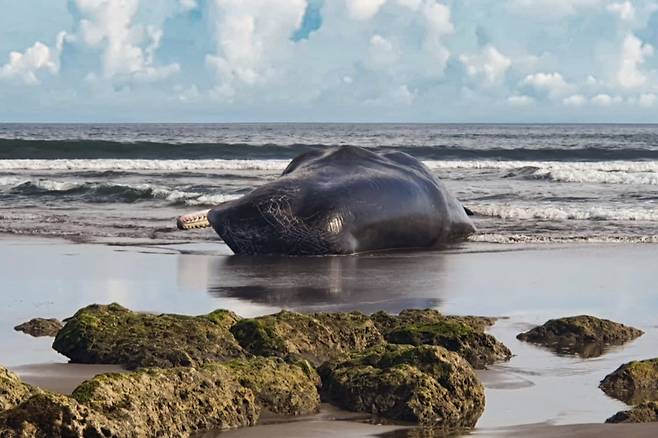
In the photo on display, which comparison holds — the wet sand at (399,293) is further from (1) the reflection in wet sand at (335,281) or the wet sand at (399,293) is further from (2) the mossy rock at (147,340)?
(2) the mossy rock at (147,340)

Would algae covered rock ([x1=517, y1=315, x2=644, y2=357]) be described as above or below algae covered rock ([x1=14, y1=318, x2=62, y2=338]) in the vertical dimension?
above

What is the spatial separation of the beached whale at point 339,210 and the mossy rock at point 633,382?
582cm

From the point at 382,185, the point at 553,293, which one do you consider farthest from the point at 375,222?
the point at 553,293

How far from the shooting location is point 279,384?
5312mm

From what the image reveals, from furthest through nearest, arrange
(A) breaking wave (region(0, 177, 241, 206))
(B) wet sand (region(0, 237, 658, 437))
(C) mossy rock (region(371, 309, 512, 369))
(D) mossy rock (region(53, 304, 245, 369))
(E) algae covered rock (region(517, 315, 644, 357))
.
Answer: (A) breaking wave (region(0, 177, 241, 206)) → (E) algae covered rock (region(517, 315, 644, 357)) → (C) mossy rock (region(371, 309, 512, 369)) → (D) mossy rock (region(53, 304, 245, 369)) → (B) wet sand (region(0, 237, 658, 437))

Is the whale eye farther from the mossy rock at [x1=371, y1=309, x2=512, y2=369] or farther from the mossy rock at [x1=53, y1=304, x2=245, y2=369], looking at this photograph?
the mossy rock at [x1=53, y1=304, x2=245, y2=369]

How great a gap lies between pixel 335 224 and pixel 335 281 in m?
1.80

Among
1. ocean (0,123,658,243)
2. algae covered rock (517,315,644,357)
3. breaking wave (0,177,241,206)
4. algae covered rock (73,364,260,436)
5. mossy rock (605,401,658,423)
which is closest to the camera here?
algae covered rock (73,364,260,436)

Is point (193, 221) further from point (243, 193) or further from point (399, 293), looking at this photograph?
point (243, 193)

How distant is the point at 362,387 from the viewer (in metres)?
5.38

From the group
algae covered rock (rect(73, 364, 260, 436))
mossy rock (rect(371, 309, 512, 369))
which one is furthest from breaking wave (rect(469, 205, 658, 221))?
algae covered rock (rect(73, 364, 260, 436))

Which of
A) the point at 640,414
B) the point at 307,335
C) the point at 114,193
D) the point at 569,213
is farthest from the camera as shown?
the point at 114,193

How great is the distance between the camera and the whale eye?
11539 millimetres

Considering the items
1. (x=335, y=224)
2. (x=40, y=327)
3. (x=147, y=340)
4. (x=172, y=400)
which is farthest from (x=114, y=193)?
(x=172, y=400)
